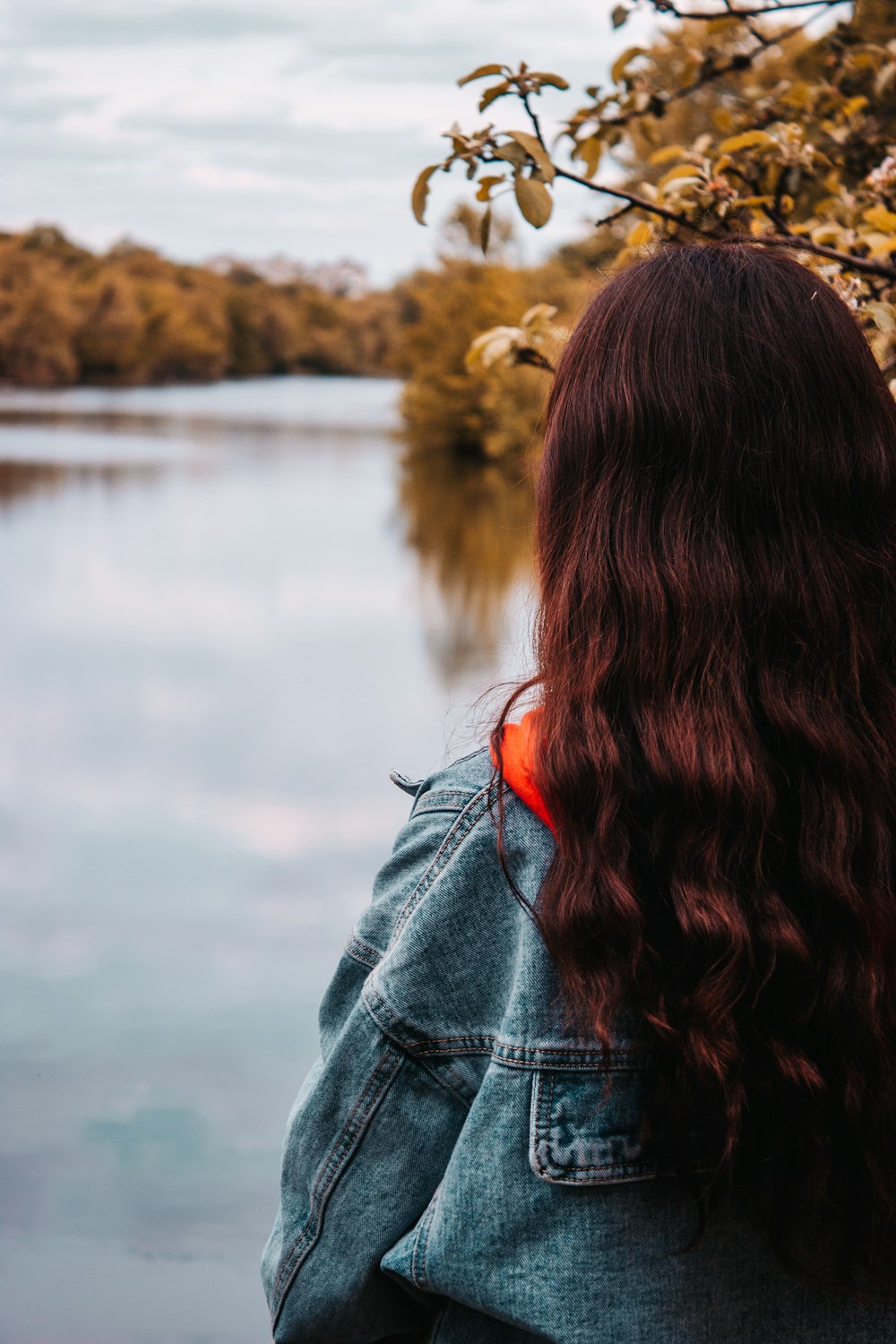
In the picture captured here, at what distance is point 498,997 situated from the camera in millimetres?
1018

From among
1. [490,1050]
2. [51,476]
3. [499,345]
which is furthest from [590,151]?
[51,476]

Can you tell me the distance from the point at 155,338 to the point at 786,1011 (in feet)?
249

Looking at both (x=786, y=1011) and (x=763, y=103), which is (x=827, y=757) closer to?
(x=786, y=1011)

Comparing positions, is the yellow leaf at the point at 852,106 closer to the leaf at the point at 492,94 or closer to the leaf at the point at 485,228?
the leaf at the point at 485,228

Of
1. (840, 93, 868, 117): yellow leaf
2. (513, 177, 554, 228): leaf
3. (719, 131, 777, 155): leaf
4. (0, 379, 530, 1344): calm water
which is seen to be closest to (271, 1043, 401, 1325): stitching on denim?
(0, 379, 530, 1344): calm water

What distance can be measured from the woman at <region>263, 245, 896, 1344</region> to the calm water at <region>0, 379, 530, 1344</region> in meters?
0.21

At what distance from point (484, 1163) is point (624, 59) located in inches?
91.0

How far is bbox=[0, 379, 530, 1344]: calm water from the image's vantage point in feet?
10.3

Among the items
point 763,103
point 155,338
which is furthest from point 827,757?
point 155,338

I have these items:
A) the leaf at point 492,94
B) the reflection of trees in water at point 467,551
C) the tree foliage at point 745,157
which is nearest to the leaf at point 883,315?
the tree foliage at point 745,157

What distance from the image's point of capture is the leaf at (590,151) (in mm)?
2455

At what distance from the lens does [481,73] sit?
1839 mm

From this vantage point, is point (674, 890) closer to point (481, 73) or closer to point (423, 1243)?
point (423, 1243)

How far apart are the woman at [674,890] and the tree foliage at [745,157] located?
0.66 metres
